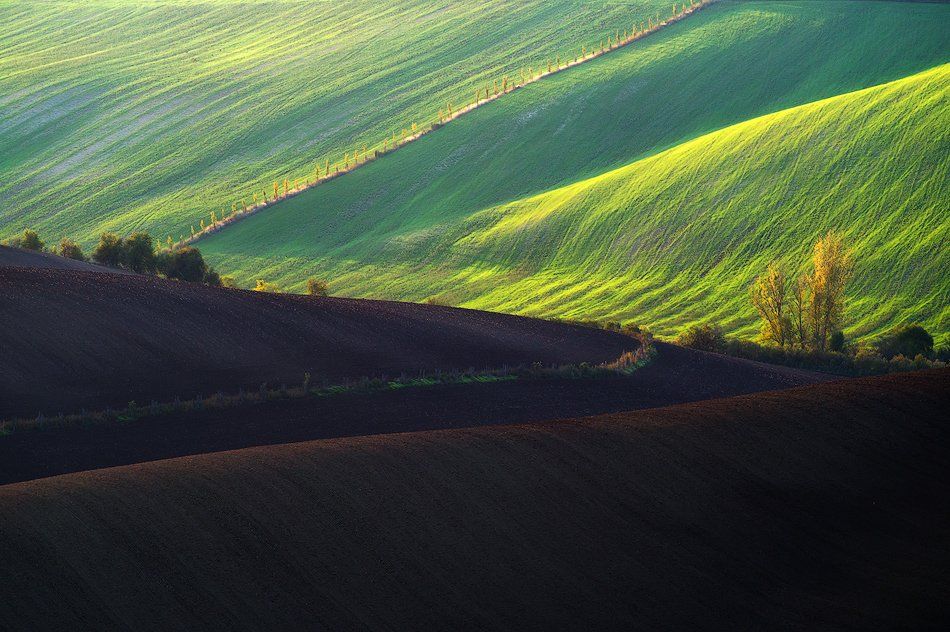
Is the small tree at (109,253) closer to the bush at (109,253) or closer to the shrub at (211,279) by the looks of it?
the bush at (109,253)

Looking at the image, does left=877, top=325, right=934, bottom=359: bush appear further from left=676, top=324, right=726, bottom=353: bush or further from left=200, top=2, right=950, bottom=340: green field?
left=676, top=324, right=726, bottom=353: bush

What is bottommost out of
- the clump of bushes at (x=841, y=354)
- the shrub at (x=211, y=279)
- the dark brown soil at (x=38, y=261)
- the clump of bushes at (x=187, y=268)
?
the clump of bushes at (x=841, y=354)

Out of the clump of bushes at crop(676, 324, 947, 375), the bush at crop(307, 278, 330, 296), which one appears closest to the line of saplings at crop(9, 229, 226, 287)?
the bush at crop(307, 278, 330, 296)

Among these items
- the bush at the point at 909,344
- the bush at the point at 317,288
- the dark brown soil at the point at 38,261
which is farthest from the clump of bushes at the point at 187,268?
the bush at the point at 909,344

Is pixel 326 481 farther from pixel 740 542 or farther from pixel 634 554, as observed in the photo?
pixel 740 542

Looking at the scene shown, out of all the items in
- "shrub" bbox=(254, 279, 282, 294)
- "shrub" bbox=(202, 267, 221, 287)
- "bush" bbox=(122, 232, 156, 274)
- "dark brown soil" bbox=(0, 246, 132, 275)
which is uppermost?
"dark brown soil" bbox=(0, 246, 132, 275)

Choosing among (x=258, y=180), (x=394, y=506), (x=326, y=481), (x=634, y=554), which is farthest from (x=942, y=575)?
(x=258, y=180)
